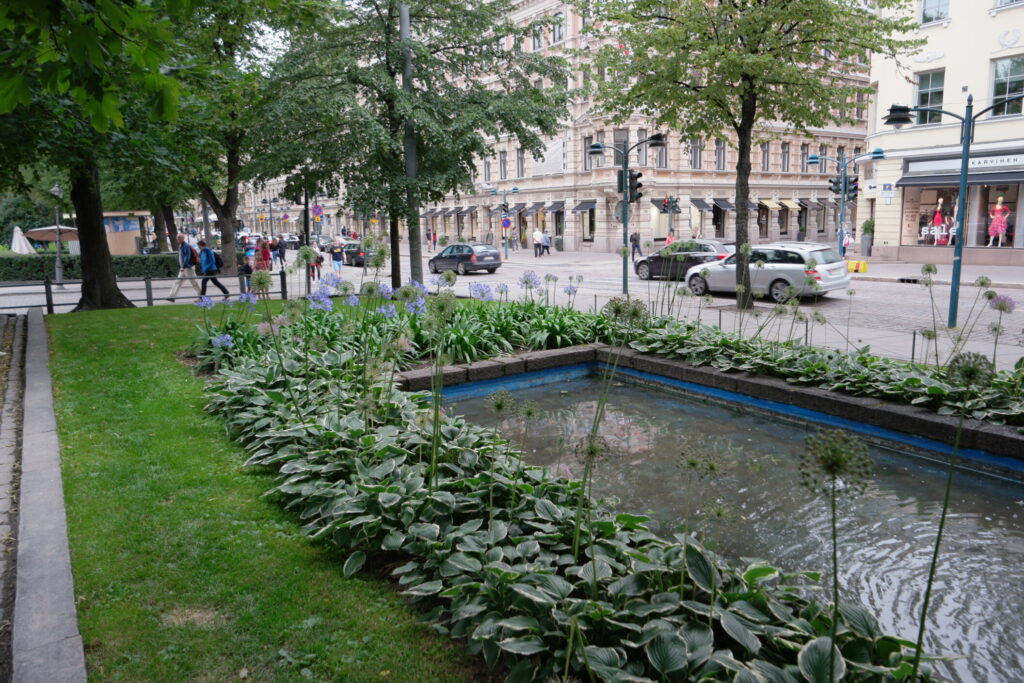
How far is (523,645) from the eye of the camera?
9.98ft

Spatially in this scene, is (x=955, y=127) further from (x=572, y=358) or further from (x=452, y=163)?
(x=572, y=358)

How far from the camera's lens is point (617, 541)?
4.07 metres

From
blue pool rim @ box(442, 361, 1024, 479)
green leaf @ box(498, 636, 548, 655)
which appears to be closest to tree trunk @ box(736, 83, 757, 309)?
blue pool rim @ box(442, 361, 1024, 479)

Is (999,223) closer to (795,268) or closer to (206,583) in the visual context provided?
(795,268)

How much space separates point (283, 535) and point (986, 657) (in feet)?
13.1

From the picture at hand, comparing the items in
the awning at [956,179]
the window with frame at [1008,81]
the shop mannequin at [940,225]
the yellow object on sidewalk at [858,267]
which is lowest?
the yellow object on sidewalk at [858,267]

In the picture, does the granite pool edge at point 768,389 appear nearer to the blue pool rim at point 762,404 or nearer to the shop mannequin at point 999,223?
the blue pool rim at point 762,404

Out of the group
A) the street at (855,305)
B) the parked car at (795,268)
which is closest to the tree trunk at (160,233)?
the street at (855,305)

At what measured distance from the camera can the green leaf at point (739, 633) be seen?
297 cm

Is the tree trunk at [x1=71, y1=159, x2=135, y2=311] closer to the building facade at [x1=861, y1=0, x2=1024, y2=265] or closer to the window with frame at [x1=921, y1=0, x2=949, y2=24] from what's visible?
the building facade at [x1=861, y1=0, x2=1024, y2=265]

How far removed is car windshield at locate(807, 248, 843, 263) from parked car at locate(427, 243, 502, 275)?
55.9 feet

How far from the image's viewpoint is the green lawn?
3322 millimetres

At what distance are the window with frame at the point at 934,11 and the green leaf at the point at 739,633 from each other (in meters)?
35.5

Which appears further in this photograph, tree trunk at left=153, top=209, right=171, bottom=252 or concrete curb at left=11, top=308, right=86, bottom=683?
tree trunk at left=153, top=209, right=171, bottom=252
